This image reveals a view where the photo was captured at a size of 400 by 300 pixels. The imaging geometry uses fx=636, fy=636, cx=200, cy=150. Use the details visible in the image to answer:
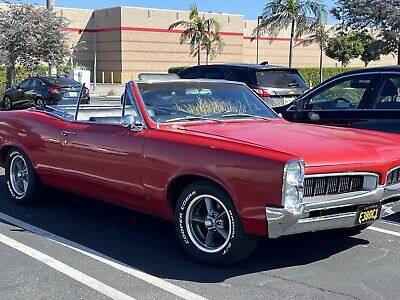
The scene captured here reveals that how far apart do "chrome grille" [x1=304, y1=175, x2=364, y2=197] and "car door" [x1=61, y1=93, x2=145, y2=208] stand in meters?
1.60

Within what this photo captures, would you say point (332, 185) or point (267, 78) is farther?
point (267, 78)

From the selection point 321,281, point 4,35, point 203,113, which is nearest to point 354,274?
point 321,281

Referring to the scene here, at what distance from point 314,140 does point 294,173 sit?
71 centimetres

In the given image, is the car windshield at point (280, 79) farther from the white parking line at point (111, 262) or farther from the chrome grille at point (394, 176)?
the chrome grille at point (394, 176)

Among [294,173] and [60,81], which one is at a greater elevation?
[60,81]

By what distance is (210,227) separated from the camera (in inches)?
205

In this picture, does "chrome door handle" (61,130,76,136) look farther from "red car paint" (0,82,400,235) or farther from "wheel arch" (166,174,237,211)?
"wheel arch" (166,174,237,211)

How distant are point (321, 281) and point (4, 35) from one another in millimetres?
25210

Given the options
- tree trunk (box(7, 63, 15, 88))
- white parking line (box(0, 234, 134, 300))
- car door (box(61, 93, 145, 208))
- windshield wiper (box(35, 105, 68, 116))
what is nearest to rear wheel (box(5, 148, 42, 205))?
windshield wiper (box(35, 105, 68, 116))

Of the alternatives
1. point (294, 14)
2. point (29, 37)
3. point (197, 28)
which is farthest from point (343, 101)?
point (197, 28)

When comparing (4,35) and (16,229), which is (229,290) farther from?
(4,35)

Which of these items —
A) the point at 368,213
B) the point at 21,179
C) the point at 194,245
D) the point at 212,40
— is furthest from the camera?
the point at 212,40

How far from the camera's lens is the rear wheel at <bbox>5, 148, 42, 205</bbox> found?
7.23 metres

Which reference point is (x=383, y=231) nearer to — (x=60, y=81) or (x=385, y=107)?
(x=385, y=107)
